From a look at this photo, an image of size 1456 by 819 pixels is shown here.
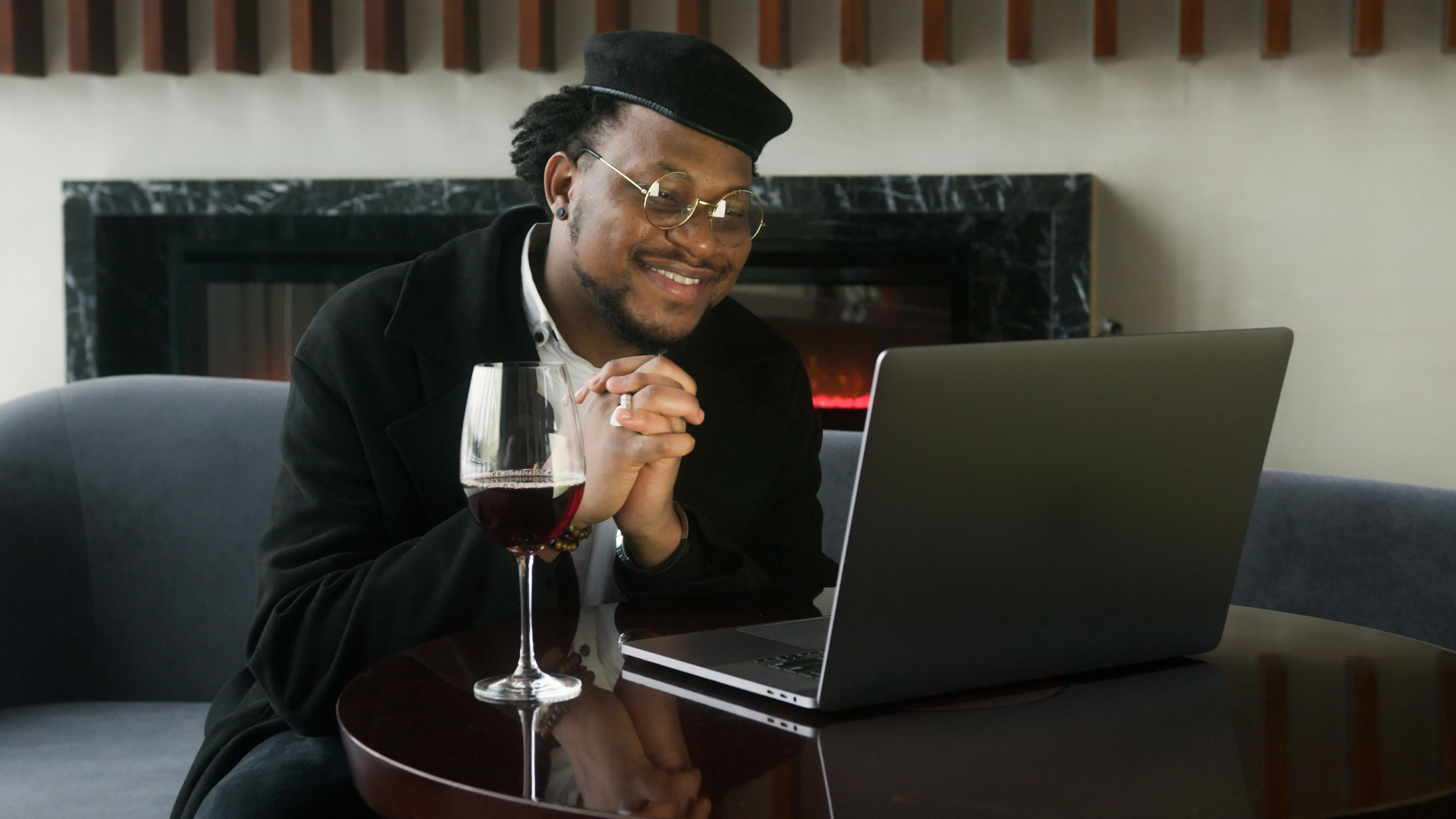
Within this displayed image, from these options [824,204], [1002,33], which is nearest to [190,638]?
[824,204]

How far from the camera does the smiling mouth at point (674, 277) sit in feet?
4.45

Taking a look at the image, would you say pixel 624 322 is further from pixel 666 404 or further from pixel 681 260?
pixel 666 404

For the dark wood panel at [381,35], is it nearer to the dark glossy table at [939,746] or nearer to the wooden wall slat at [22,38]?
the wooden wall slat at [22,38]

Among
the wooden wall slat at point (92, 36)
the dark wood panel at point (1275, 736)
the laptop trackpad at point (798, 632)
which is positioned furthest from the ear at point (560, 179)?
the wooden wall slat at point (92, 36)

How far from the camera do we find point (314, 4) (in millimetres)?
2916

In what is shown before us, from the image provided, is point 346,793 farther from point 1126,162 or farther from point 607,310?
point 1126,162

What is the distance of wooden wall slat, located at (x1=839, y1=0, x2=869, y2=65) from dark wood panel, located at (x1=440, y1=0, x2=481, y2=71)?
855 millimetres

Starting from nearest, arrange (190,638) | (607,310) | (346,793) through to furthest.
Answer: (346,793), (607,310), (190,638)

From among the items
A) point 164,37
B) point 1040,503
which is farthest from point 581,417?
point 164,37

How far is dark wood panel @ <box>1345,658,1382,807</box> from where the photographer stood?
2.03 feet

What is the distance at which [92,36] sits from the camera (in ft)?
9.75

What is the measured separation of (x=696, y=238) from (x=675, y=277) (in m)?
0.05

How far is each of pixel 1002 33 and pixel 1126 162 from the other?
39cm

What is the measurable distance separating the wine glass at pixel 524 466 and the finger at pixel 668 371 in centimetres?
17
